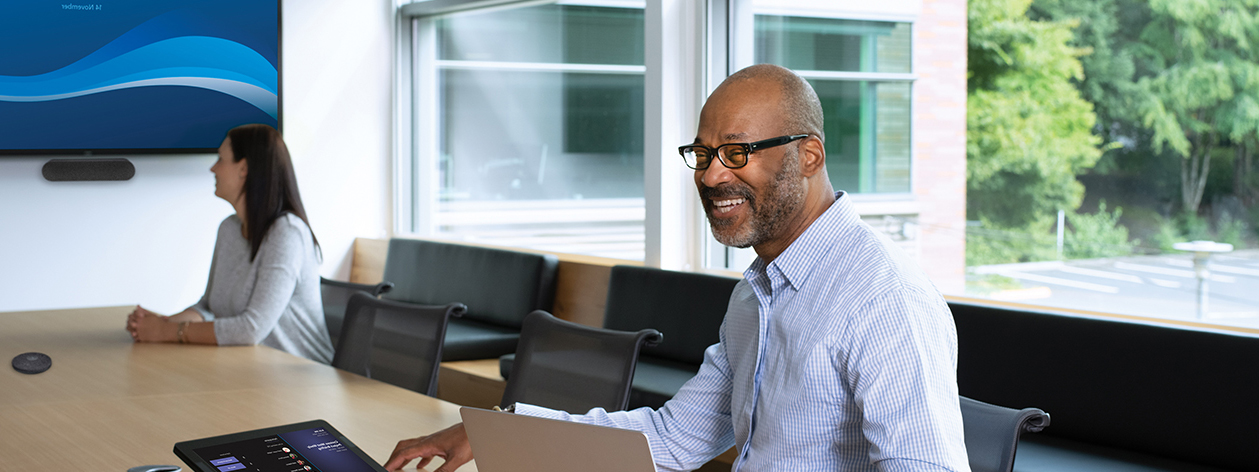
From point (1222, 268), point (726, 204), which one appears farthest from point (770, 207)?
point (1222, 268)

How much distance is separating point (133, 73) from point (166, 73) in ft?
0.51

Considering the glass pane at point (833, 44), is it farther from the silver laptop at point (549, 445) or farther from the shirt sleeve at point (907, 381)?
the silver laptop at point (549, 445)

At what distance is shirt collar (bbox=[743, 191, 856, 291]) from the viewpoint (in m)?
1.47

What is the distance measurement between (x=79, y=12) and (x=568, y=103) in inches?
94.8

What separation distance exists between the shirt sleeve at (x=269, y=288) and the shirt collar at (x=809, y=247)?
2122mm

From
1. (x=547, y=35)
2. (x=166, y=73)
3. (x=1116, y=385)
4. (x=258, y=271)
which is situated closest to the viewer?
(x=1116, y=385)

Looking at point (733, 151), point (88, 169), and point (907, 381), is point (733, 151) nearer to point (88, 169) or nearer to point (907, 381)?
point (907, 381)

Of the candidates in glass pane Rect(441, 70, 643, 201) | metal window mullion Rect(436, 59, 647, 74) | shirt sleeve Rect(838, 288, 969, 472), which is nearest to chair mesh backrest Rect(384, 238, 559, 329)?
glass pane Rect(441, 70, 643, 201)

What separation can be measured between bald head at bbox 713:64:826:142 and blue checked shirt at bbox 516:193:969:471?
13 centimetres

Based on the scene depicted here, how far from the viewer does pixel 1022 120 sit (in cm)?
377

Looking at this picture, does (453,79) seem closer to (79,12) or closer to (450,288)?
(450,288)

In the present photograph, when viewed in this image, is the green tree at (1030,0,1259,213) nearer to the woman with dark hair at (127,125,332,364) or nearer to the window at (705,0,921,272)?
the window at (705,0,921,272)

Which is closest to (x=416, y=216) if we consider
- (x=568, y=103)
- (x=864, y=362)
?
(x=568, y=103)

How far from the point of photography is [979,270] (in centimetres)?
390
